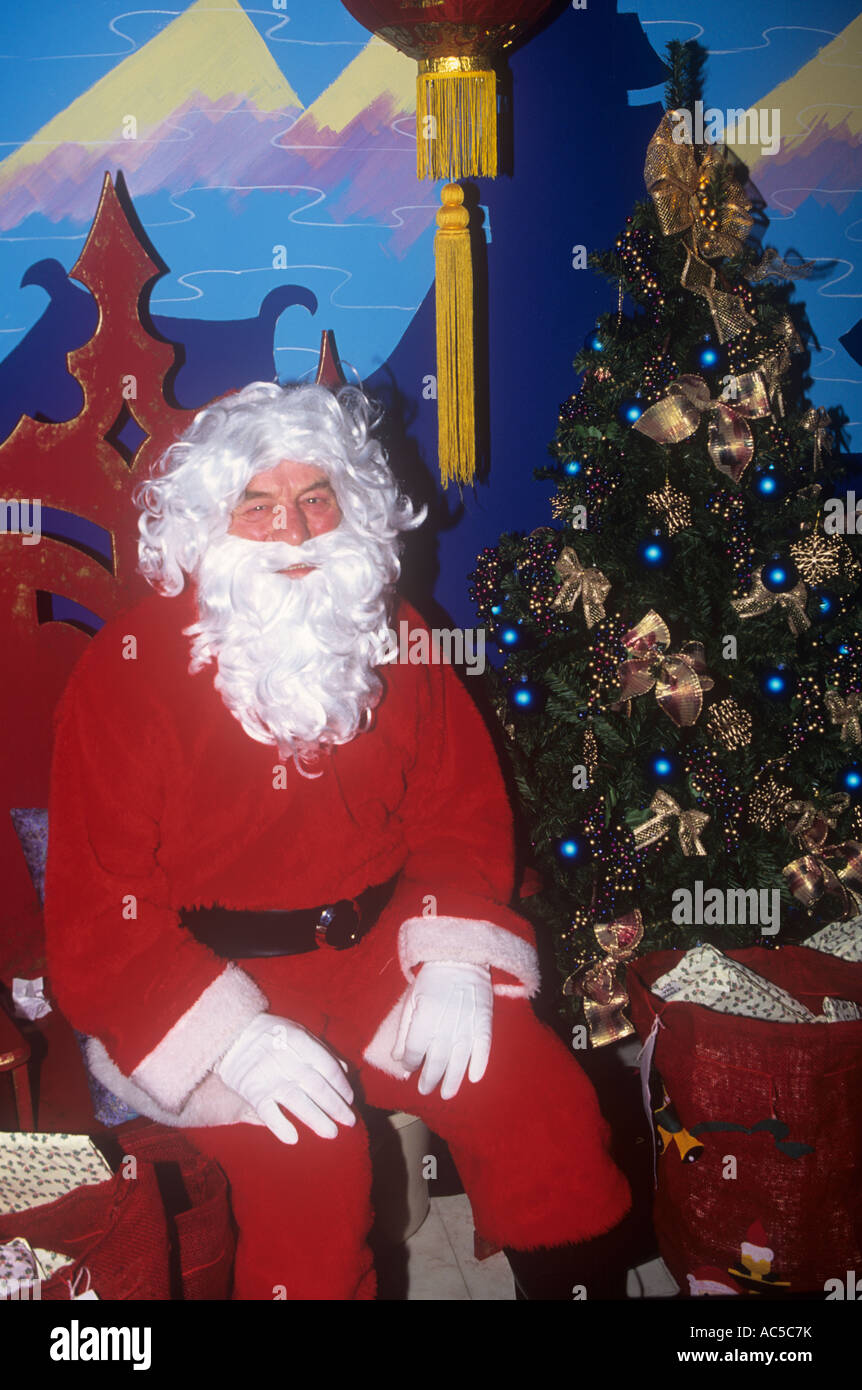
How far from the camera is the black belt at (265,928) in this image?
2.12m

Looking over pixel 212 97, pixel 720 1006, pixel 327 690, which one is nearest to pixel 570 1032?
pixel 720 1006

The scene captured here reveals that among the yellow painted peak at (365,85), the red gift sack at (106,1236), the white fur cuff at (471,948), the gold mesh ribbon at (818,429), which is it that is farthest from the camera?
the yellow painted peak at (365,85)

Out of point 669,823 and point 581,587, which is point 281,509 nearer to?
point 581,587

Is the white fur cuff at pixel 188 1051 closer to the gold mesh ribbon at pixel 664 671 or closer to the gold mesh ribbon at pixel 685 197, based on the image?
the gold mesh ribbon at pixel 664 671

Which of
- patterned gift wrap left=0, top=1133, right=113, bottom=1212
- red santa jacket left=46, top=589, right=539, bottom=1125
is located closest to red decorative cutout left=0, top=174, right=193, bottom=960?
red santa jacket left=46, top=589, right=539, bottom=1125

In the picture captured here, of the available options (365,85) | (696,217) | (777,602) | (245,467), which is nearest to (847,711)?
(777,602)

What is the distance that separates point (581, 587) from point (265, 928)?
102cm

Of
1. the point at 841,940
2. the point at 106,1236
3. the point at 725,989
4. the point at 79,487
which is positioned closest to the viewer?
the point at 106,1236

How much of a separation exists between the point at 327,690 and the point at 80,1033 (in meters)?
0.82

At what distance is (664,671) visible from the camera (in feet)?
8.16

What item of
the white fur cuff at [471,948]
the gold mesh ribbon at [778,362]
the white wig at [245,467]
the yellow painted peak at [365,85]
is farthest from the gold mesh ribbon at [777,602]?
the yellow painted peak at [365,85]

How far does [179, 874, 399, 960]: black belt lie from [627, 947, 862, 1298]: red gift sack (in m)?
0.69

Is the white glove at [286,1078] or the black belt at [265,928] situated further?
the black belt at [265,928]

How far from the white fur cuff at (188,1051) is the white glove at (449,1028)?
0.31 metres
